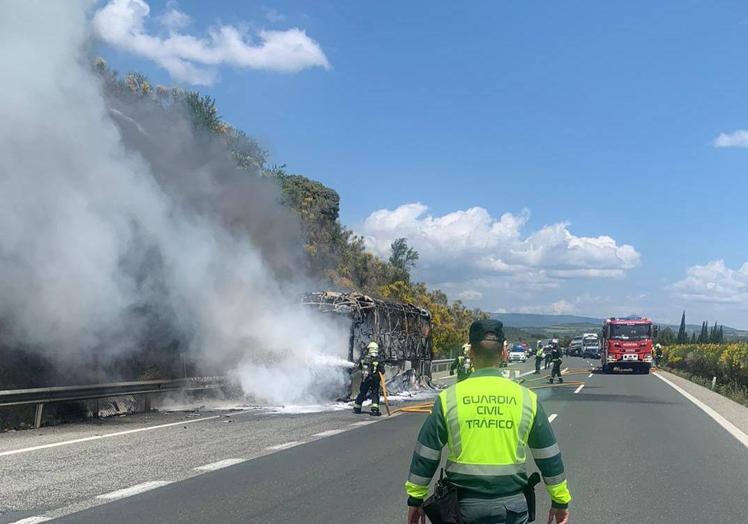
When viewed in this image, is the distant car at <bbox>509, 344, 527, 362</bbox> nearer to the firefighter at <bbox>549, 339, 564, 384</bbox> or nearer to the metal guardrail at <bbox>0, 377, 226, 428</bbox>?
the firefighter at <bbox>549, 339, 564, 384</bbox>

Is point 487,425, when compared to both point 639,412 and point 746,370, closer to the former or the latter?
point 639,412

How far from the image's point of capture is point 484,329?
3680 mm

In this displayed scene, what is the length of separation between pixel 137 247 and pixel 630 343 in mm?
27674

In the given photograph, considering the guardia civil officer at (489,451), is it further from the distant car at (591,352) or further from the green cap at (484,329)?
the distant car at (591,352)

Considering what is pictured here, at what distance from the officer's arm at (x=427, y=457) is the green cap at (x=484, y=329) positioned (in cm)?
38

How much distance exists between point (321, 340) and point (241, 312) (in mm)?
2126

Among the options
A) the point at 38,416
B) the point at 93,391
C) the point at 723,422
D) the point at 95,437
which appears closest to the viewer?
the point at 95,437

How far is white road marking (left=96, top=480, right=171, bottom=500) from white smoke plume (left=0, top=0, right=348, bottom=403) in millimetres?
7250

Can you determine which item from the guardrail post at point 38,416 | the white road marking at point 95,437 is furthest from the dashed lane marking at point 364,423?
the guardrail post at point 38,416

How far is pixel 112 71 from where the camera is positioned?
1955 cm

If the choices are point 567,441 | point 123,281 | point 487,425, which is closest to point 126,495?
point 487,425

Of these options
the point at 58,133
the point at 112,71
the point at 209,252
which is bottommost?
the point at 209,252

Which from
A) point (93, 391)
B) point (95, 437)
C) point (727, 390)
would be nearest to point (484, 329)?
point (95, 437)

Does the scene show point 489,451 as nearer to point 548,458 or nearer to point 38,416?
point 548,458
